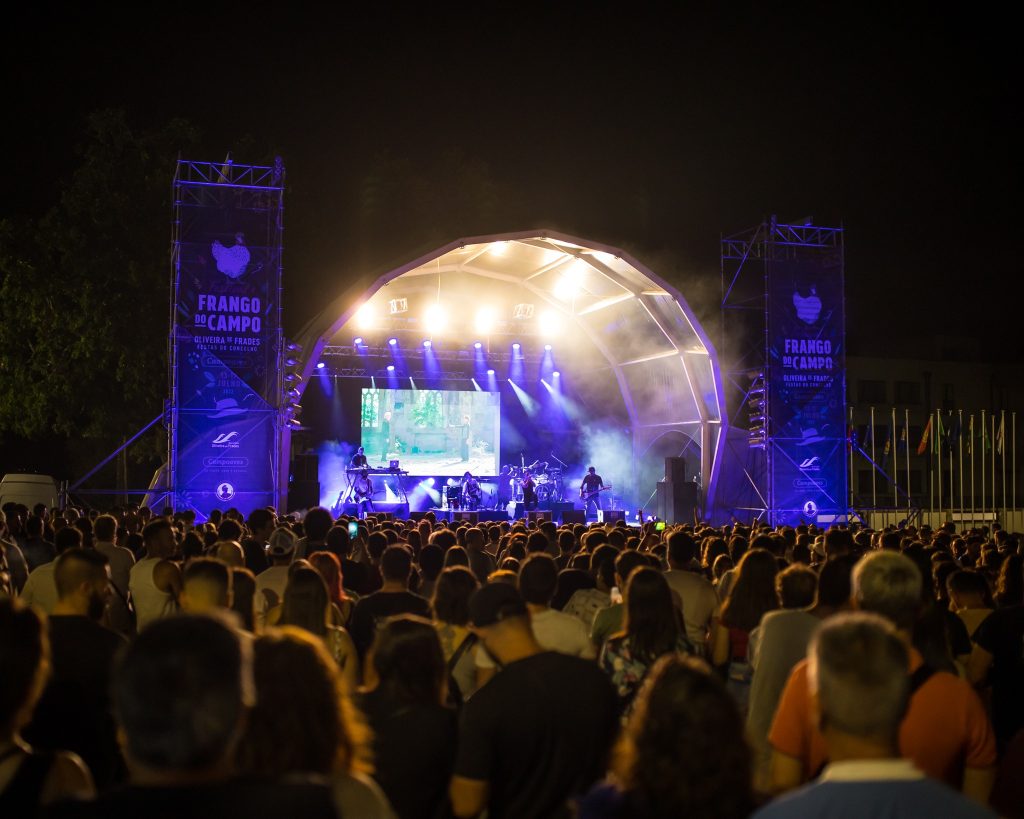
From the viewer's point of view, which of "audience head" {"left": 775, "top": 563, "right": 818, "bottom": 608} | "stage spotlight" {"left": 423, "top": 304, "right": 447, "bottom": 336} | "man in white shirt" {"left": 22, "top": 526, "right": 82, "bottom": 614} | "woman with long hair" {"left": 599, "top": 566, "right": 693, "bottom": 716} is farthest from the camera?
"stage spotlight" {"left": 423, "top": 304, "right": 447, "bottom": 336}

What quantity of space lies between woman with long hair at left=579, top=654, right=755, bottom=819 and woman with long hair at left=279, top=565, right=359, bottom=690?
104 inches

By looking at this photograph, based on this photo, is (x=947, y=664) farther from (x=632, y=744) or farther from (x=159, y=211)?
(x=159, y=211)

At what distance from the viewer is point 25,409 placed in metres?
31.8

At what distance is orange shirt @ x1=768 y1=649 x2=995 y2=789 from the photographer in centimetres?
341

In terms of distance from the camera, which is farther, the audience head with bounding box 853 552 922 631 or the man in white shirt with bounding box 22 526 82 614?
the man in white shirt with bounding box 22 526 82 614

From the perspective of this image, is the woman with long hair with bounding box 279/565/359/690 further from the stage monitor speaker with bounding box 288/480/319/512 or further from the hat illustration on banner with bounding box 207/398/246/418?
the stage monitor speaker with bounding box 288/480/319/512

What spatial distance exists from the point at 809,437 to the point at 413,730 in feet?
70.7

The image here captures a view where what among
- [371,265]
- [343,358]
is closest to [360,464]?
[343,358]

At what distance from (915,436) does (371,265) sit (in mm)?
33425

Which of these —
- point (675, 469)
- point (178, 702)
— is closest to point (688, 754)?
point (178, 702)

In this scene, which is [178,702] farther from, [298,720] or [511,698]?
[511,698]

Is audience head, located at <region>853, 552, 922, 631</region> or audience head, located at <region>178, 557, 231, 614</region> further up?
audience head, located at <region>853, 552, 922, 631</region>

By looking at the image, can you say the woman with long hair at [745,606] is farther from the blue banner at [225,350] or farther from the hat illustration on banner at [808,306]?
the hat illustration on banner at [808,306]

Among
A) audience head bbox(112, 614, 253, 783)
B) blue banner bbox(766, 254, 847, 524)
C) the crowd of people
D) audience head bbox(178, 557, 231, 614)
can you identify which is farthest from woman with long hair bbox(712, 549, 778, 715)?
blue banner bbox(766, 254, 847, 524)
